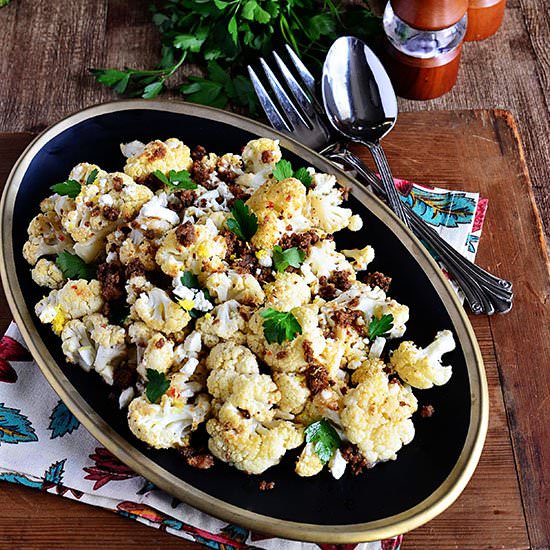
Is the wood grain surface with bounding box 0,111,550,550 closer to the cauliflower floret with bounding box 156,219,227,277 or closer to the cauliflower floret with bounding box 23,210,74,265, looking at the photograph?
the cauliflower floret with bounding box 23,210,74,265

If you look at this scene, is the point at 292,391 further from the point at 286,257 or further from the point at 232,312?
the point at 286,257

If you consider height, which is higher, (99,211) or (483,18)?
(99,211)

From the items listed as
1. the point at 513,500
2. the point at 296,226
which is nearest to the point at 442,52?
the point at 296,226

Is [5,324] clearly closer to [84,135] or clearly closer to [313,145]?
[84,135]

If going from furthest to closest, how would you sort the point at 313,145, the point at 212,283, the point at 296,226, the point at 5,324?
1. the point at 313,145
2. the point at 5,324
3. the point at 296,226
4. the point at 212,283

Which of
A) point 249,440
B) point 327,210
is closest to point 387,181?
point 327,210

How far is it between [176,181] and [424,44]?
1.00 m

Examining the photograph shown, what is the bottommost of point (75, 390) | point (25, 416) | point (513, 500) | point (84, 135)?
point (513, 500)

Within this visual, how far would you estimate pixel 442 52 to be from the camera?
2389mm

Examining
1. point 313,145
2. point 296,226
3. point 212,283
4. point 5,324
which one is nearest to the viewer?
point 212,283

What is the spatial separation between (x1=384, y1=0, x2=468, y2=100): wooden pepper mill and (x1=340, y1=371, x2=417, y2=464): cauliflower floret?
46.9 inches

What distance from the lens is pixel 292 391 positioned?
156 centimetres

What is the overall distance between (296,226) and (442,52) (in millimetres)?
947

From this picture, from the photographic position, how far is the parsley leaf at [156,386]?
1.57 m
